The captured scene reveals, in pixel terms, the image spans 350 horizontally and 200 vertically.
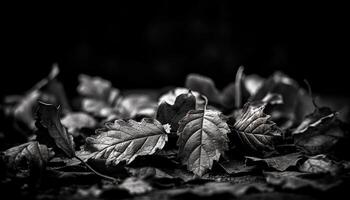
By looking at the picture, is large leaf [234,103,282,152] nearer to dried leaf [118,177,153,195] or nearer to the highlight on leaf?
the highlight on leaf

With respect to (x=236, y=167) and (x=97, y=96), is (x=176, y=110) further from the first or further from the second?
(x=97, y=96)

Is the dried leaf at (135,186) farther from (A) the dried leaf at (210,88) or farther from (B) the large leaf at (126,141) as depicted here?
(A) the dried leaf at (210,88)

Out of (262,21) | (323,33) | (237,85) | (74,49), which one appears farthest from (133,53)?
(237,85)

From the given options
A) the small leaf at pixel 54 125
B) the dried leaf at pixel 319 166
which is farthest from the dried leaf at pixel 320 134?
the small leaf at pixel 54 125

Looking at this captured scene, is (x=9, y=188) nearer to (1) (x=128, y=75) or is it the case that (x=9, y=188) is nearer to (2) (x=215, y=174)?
(2) (x=215, y=174)

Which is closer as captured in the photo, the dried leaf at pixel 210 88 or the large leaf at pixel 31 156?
the large leaf at pixel 31 156

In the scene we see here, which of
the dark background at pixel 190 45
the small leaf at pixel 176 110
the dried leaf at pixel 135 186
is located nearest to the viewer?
the dried leaf at pixel 135 186

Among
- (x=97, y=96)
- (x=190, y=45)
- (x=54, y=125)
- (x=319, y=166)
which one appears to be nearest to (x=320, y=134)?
(x=319, y=166)
